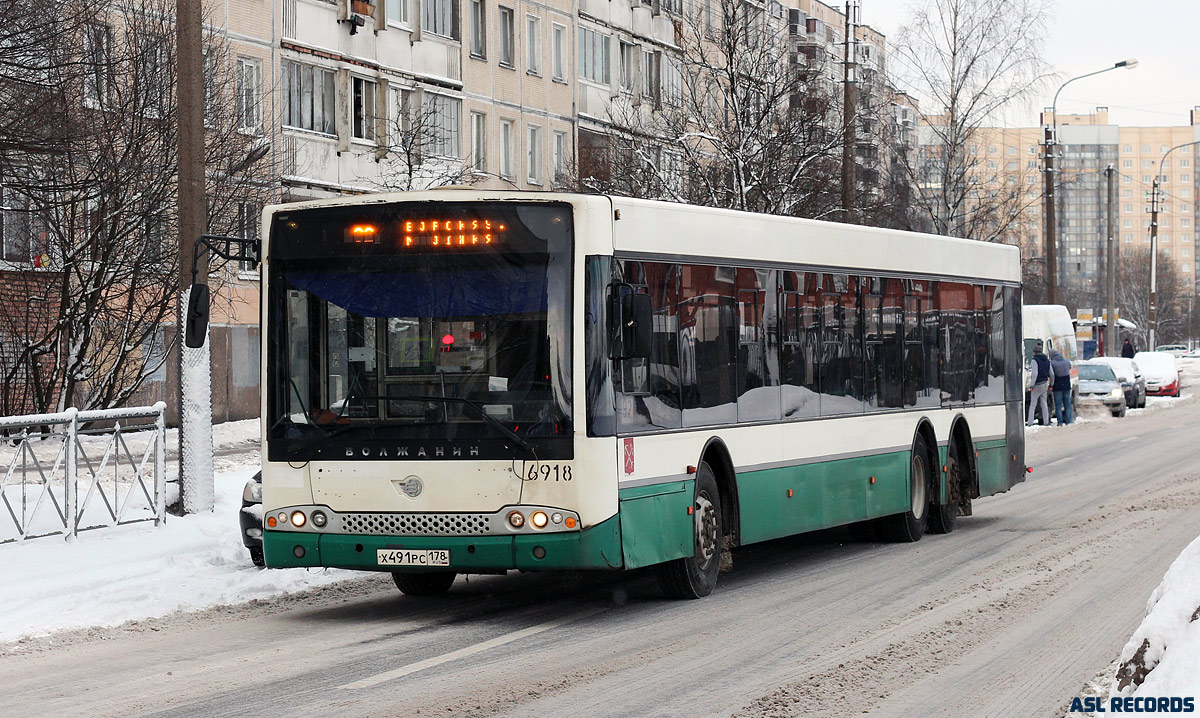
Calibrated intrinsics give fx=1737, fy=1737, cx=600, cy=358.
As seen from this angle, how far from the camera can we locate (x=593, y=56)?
176ft

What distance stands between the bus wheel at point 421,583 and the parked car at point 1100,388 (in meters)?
35.8

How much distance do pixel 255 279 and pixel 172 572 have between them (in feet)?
83.7

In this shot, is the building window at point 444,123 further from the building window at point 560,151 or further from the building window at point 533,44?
the building window at point 560,151

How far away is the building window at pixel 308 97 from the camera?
127ft

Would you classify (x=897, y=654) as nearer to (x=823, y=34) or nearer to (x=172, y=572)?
(x=172, y=572)

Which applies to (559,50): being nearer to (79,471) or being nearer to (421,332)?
(79,471)

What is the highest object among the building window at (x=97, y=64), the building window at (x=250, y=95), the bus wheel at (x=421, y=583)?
the building window at (x=250, y=95)

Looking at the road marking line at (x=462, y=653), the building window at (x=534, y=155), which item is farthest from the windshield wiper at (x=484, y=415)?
the building window at (x=534, y=155)

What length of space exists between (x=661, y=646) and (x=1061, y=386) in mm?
31657

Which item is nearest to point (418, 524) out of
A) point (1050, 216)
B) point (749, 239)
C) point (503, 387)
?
point (503, 387)

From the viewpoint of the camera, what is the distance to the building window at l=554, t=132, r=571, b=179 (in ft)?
166

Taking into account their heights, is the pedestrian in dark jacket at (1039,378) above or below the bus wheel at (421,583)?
above

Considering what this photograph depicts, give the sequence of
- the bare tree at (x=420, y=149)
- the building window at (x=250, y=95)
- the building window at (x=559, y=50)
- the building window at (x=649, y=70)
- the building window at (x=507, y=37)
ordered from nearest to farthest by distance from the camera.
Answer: the building window at (x=250, y=95)
the bare tree at (x=420, y=149)
the building window at (x=507, y=37)
the building window at (x=559, y=50)
the building window at (x=649, y=70)

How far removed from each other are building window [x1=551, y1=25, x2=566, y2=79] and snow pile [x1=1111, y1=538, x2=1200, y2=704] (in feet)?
149
